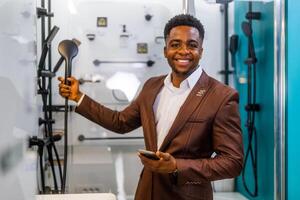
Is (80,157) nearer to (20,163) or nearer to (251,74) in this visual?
(251,74)

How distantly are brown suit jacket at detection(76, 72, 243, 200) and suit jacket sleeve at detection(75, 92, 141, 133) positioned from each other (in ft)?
0.54

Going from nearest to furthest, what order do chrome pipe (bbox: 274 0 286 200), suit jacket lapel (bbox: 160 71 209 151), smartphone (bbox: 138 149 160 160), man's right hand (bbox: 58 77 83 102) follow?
smartphone (bbox: 138 149 160 160), suit jacket lapel (bbox: 160 71 209 151), man's right hand (bbox: 58 77 83 102), chrome pipe (bbox: 274 0 286 200)

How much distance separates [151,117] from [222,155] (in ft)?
1.11

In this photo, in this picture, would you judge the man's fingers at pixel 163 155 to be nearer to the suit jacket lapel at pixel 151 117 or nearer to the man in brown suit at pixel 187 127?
the man in brown suit at pixel 187 127

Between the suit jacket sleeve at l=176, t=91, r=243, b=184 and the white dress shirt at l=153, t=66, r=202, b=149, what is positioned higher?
the white dress shirt at l=153, t=66, r=202, b=149

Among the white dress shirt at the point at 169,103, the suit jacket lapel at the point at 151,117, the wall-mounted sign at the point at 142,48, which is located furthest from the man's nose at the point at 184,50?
the wall-mounted sign at the point at 142,48

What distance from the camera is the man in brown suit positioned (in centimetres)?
130

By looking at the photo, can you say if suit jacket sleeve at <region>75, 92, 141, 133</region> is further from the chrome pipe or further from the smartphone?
the chrome pipe

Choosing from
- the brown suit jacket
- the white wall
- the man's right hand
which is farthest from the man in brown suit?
the white wall

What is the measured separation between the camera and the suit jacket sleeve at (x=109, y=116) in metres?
1.65

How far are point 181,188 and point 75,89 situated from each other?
656 millimetres

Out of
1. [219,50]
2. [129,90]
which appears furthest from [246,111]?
[129,90]

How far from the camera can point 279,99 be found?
2.13m

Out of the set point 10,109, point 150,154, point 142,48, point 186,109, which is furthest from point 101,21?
point 10,109
